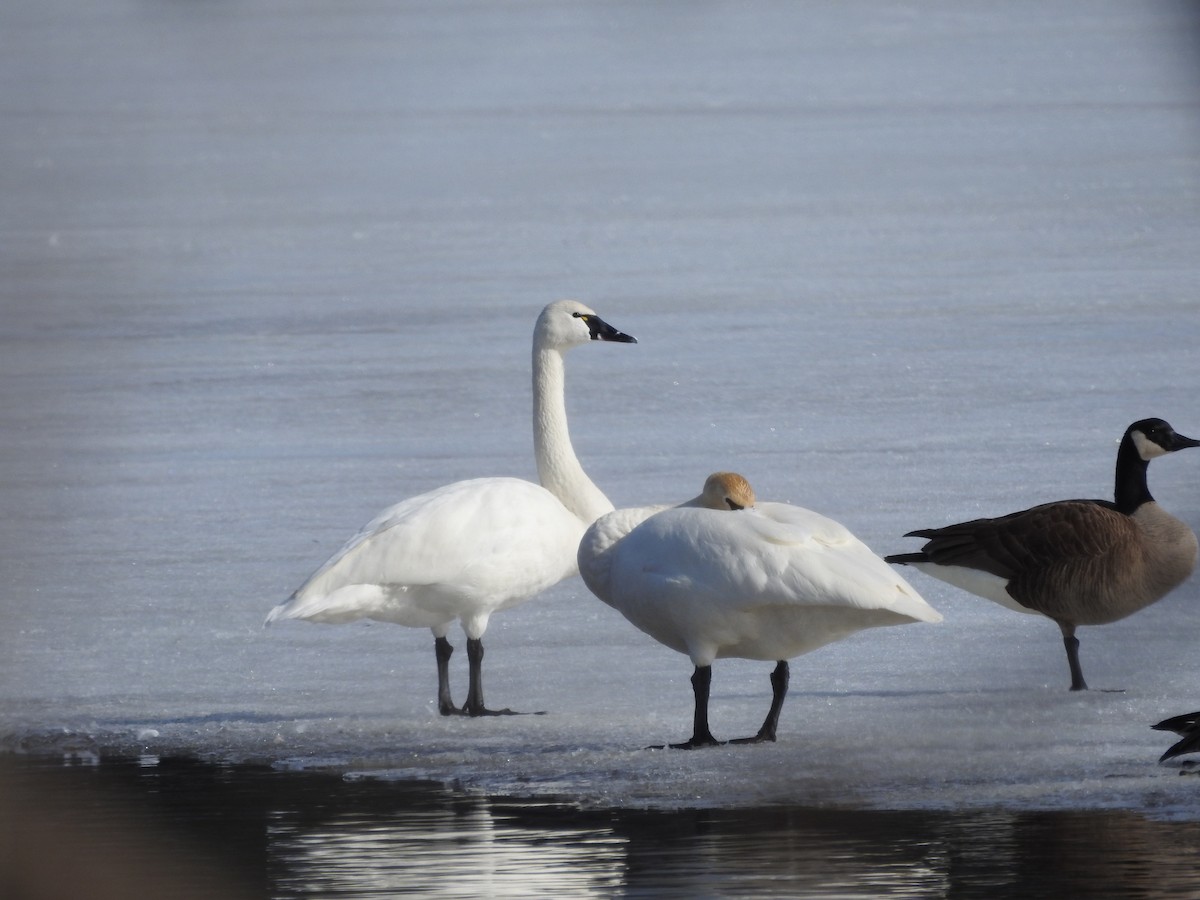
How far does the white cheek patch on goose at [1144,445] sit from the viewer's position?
5090mm

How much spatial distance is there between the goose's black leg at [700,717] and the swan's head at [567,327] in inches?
77.2

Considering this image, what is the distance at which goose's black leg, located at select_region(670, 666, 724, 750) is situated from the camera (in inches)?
160

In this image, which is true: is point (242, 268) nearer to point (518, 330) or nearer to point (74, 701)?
point (518, 330)

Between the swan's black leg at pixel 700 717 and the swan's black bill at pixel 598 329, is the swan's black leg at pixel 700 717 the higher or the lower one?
the lower one

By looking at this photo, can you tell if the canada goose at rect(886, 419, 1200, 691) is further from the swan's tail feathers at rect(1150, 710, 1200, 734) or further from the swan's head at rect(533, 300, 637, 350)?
the swan's head at rect(533, 300, 637, 350)

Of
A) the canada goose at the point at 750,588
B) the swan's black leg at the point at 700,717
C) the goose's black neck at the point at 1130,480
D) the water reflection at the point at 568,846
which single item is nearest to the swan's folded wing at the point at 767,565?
the canada goose at the point at 750,588

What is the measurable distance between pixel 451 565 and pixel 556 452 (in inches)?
39.3

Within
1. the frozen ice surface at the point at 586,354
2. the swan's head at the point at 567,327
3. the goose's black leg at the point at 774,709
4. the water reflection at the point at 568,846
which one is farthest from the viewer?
the swan's head at the point at 567,327

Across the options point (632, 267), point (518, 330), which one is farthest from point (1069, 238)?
point (518, 330)

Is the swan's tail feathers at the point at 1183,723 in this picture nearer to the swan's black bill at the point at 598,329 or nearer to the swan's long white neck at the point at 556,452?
the swan's long white neck at the point at 556,452

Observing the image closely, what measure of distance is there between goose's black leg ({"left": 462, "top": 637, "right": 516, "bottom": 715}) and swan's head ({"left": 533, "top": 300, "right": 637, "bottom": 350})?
134 cm

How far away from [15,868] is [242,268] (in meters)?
10.5

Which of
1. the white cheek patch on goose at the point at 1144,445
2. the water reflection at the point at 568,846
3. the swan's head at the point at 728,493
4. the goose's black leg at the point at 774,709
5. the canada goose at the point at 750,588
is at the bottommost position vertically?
the water reflection at the point at 568,846

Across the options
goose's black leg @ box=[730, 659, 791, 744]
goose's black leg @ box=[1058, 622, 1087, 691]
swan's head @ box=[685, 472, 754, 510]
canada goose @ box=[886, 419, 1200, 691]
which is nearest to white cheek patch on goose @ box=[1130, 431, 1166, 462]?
canada goose @ box=[886, 419, 1200, 691]
